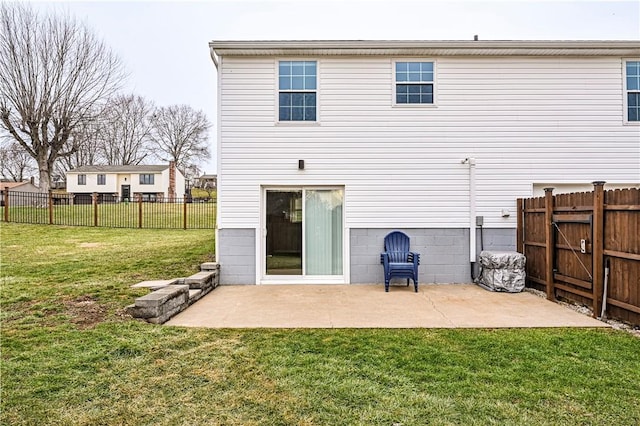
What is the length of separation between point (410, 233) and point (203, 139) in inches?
1304

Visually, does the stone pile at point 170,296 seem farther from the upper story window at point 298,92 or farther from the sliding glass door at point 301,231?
the upper story window at point 298,92

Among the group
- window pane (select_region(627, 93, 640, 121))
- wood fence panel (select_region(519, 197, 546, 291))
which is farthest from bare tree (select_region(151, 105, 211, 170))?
window pane (select_region(627, 93, 640, 121))

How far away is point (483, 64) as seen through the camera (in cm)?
730

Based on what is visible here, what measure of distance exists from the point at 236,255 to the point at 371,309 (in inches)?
118

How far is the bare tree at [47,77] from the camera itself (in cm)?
Answer: 1773

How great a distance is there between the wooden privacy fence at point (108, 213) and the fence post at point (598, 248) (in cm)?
1233

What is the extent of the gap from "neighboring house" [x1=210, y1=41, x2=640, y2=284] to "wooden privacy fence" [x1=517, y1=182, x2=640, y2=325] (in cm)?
91

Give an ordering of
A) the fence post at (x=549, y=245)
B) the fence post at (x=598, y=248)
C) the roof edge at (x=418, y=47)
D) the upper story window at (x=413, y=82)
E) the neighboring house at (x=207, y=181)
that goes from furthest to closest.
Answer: the neighboring house at (x=207, y=181) < the upper story window at (x=413, y=82) < the roof edge at (x=418, y=47) < the fence post at (x=549, y=245) < the fence post at (x=598, y=248)

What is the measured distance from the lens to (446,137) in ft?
23.9

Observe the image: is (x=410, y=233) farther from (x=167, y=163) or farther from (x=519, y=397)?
(x=167, y=163)

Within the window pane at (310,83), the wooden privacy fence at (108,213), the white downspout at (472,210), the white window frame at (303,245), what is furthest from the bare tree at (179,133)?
the white downspout at (472,210)

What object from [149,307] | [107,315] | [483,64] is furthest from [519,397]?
[483,64]

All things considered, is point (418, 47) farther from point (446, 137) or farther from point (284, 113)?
point (284, 113)

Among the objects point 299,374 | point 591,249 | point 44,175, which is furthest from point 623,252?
point 44,175
